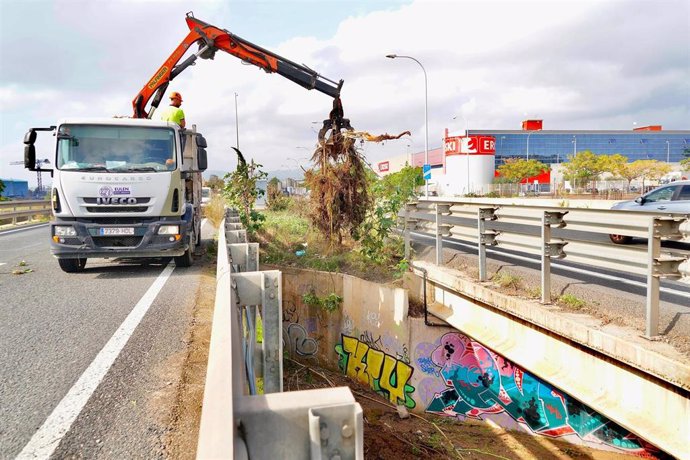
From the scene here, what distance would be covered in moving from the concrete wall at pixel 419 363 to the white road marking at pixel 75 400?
3.43 metres

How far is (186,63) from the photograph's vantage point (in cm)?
1161

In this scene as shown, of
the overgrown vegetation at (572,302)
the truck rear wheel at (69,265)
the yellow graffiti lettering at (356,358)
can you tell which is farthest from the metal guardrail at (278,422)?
the truck rear wheel at (69,265)

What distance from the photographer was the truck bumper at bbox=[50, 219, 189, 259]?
8547mm

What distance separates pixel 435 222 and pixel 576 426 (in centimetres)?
338

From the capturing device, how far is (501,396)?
6441 mm

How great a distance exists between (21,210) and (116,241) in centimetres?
2069

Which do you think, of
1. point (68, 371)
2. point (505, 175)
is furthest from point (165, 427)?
point (505, 175)

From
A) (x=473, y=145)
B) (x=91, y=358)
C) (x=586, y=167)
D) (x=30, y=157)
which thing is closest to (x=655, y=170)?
(x=586, y=167)

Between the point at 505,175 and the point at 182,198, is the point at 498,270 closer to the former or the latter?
the point at 182,198

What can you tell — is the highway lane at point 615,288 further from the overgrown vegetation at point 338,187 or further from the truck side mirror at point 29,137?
the truck side mirror at point 29,137

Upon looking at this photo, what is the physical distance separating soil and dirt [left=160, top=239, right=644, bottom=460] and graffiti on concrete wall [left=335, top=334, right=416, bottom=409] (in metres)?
0.15

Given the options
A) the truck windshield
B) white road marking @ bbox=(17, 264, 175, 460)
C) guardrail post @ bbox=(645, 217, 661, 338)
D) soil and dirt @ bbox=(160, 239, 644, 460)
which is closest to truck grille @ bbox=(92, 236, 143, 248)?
the truck windshield

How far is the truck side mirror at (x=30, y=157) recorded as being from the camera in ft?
28.9

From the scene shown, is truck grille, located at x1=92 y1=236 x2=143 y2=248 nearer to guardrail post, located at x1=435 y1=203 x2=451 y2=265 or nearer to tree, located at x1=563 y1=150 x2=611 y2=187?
guardrail post, located at x1=435 y1=203 x2=451 y2=265
